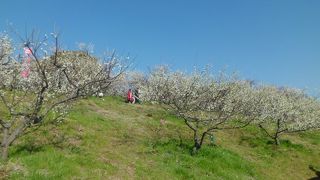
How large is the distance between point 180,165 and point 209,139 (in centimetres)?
822

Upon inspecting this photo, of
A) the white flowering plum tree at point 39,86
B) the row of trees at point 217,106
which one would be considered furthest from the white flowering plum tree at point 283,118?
the white flowering plum tree at point 39,86

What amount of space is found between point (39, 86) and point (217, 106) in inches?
564

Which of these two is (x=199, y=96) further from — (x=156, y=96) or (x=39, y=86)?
(x=39, y=86)

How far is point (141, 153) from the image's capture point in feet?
79.2

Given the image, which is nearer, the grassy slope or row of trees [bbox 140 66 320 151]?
the grassy slope

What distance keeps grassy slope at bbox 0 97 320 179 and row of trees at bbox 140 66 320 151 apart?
1386 mm

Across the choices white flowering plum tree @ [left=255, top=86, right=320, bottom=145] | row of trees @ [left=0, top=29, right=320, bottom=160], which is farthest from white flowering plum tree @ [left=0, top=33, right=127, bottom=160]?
white flowering plum tree @ [left=255, top=86, right=320, bottom=145]

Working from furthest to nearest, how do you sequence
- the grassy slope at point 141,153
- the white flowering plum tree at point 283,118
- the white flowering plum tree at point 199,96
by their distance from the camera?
the white flowering plum tree at point 283,118, the white flowering plum tree at point 199,96, the grassy slope at point 141,153

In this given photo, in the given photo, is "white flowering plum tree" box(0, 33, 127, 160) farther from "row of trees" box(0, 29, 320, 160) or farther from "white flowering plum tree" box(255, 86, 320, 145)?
"white flowering plum tree" box(255, 86, 320, 145)

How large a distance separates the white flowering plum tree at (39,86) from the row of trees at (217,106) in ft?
16.6

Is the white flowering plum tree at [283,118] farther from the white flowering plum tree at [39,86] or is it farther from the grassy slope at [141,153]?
the white flowering plum tree at [39,86]

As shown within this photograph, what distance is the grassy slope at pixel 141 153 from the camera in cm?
1872

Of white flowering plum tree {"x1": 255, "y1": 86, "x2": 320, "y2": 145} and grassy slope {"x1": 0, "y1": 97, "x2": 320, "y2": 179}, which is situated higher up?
white flowering plum tree {"x1": 255, "y1": 86, "x2": 320, "y2": 145}

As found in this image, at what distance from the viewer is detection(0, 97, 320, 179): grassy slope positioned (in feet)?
61.4
